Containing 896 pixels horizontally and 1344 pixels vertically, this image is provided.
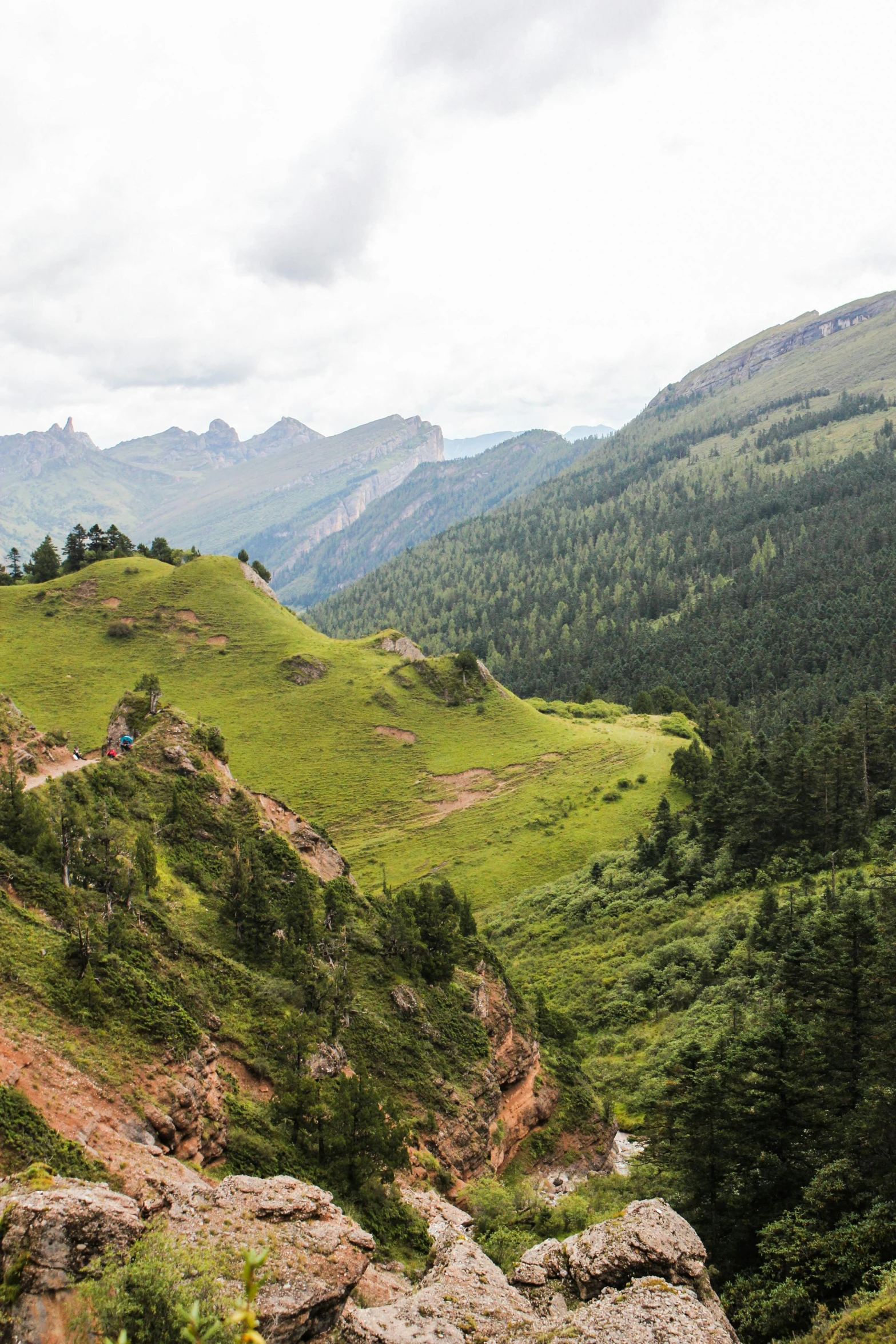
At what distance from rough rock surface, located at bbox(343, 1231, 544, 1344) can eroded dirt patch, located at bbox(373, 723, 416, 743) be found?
87212mm

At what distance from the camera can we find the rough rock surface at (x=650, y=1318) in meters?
17.3

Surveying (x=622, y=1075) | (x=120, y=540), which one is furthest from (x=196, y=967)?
(x=120, y=540)

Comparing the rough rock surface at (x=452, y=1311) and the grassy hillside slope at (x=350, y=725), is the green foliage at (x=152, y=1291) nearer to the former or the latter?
the rough rock surface at (x=452, y=1311)

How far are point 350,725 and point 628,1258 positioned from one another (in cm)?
9107

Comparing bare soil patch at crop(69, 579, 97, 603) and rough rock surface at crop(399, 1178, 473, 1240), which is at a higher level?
bare soil patch at crop(69, 579, 97, 603)

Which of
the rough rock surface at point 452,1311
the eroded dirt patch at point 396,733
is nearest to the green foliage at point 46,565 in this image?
the eroded dirt patch at point 396,733

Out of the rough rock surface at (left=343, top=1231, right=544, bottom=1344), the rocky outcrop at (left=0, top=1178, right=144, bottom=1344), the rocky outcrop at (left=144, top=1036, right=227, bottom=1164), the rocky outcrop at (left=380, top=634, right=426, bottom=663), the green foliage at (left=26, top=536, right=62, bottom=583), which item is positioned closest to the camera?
the rocky outcrop at (left=0, top=1178, right=144, bottom=1344)

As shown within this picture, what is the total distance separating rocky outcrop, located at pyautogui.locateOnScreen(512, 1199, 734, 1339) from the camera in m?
19.6

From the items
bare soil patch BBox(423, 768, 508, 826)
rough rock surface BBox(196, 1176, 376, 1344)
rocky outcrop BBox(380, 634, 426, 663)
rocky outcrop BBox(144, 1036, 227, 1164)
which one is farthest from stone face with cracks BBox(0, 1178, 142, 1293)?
rocky outcrop BBox(380, 634, 426, 663)

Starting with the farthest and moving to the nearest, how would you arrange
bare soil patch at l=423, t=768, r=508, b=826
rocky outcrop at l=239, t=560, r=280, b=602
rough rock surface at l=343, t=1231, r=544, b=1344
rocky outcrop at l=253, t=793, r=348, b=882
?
rocky outcrop at l=239, t=560, r=280, b=602 → bare soil patch at l=423, t=768, r=508, b=826 → rocky outcrop at l=253, t=793, r=348, b=882 → rough rock surface at l=343, t=1231, r=544, b=1344

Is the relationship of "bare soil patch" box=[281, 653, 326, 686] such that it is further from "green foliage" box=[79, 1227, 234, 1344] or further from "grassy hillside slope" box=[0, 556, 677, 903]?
"green foliage" box=[79, 1227, 234, 1344]

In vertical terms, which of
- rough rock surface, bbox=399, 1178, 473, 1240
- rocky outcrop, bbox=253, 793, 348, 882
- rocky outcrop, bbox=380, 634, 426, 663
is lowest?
rough rock surface, bbox=399, 1178, 473, 1240

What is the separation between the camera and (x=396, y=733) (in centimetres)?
10925

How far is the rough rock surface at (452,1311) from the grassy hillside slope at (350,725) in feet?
203
